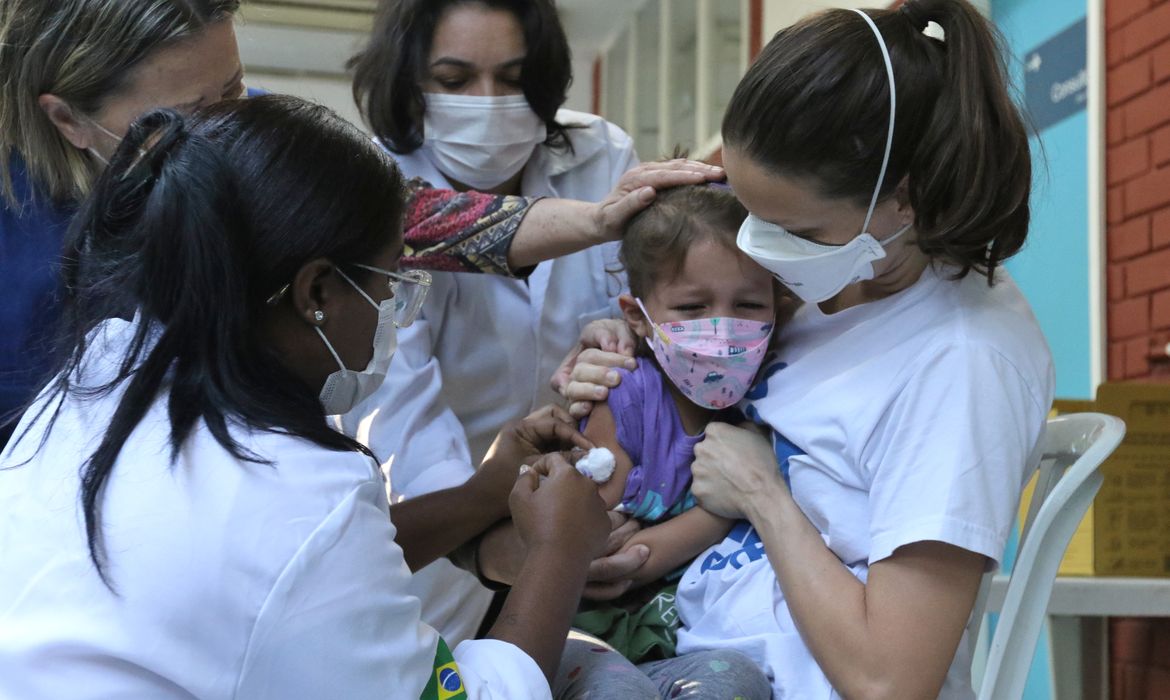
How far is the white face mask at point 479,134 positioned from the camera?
80.4 inches

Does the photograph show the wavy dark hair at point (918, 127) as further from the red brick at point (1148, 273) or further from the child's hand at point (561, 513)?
the red brick at point (1148, 273)

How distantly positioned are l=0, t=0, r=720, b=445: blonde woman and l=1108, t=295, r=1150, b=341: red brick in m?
1.82

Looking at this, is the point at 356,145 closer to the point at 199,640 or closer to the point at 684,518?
the point at 199,640

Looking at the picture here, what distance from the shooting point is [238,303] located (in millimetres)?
1159

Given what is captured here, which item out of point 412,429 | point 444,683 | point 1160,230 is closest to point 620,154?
point 412,429

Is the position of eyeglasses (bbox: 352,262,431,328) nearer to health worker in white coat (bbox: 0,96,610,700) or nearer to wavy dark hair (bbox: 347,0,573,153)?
health worker in white coat (bbox: 0,96,610,700)

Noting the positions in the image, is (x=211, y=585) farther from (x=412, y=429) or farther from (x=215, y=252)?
(x=412, y=429)

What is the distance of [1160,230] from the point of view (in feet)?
9.70

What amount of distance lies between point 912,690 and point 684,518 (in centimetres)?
43

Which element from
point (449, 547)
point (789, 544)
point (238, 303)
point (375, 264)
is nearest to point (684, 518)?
point (789, 544)

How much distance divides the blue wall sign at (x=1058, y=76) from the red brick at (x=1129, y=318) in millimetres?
570

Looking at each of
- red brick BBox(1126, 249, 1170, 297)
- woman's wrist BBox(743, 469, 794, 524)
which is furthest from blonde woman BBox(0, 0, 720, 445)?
red brick BBox(1126, 249, 1170, 297)

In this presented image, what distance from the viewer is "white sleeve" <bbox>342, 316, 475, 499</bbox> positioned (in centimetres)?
193

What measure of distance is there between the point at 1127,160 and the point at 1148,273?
0.32 m
